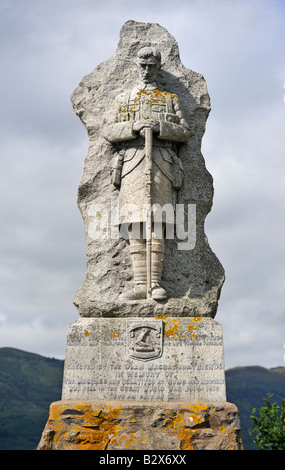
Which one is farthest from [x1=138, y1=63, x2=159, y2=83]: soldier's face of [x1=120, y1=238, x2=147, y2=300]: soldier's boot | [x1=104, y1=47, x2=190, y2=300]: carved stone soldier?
[x1=120, y1=238, x2=147, y2=300]: soldier's boot

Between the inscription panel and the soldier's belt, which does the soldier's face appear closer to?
the soldier's belt

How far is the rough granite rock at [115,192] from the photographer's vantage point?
722 cm

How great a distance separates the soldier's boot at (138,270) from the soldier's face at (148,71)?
2358 mm

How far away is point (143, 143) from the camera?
767 cm

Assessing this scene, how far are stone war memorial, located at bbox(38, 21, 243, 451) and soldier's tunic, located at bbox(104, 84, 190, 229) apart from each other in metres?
0.02

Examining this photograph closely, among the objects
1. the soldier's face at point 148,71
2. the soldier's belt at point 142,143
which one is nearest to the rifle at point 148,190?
the soldier's belt at point 142,143

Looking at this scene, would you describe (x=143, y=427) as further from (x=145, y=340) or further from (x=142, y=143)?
(x=142, y=143)

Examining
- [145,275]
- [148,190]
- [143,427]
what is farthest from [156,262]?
[143,427]

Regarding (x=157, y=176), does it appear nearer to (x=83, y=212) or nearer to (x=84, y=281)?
(x=83, y=212)

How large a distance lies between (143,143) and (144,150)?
114mm

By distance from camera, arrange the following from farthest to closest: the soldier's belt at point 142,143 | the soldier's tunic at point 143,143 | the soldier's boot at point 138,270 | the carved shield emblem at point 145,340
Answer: the soldier's belt at point 142,143, the soldier's tunic at point 143,143, the soldier's boot at point 138,270, the carved shield emblem at point 145,340

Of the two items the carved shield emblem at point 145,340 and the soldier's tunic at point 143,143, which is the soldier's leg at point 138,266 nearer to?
the soldier's tunic at point 143,143
